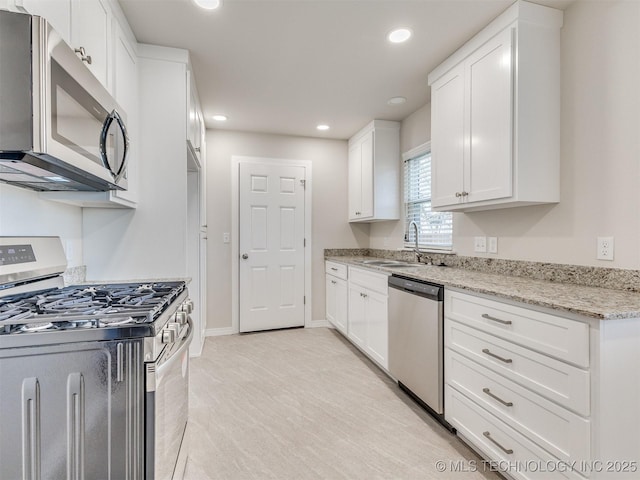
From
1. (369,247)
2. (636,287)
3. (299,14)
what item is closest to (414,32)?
(299,14)

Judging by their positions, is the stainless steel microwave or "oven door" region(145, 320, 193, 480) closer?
the stainless steel microwave

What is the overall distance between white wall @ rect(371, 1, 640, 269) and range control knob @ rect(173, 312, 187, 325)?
2.06 metres

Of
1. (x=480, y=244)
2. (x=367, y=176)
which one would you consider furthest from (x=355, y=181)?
(x=480, y=244)

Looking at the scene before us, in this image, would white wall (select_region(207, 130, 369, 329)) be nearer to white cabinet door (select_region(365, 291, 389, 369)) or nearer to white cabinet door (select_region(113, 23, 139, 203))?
white cabinet door (select_region(365, 291, 389, 369))

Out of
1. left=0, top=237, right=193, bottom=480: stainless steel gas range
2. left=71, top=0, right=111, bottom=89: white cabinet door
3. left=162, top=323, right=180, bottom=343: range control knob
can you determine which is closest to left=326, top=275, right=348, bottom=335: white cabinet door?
left=162, top=323, right=180, bottom=343: range control knob

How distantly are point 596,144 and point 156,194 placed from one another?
8.61 ft

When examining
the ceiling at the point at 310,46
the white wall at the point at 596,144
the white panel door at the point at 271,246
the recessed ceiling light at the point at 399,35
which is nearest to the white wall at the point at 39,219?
the ceiling at the point at 310,46

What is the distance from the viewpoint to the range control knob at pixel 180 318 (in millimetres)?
1346

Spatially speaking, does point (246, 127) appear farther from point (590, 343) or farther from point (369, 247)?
point (590, 343)

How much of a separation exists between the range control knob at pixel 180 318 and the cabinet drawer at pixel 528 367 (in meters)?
1.47

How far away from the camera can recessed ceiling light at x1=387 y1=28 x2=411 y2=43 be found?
201 centimetres

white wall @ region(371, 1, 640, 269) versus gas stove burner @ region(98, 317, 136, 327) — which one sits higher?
white wall @ region(371, 1, 640, 269)

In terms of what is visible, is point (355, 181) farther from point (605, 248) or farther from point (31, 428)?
point (31, 428)

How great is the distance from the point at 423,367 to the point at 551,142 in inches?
62.2
